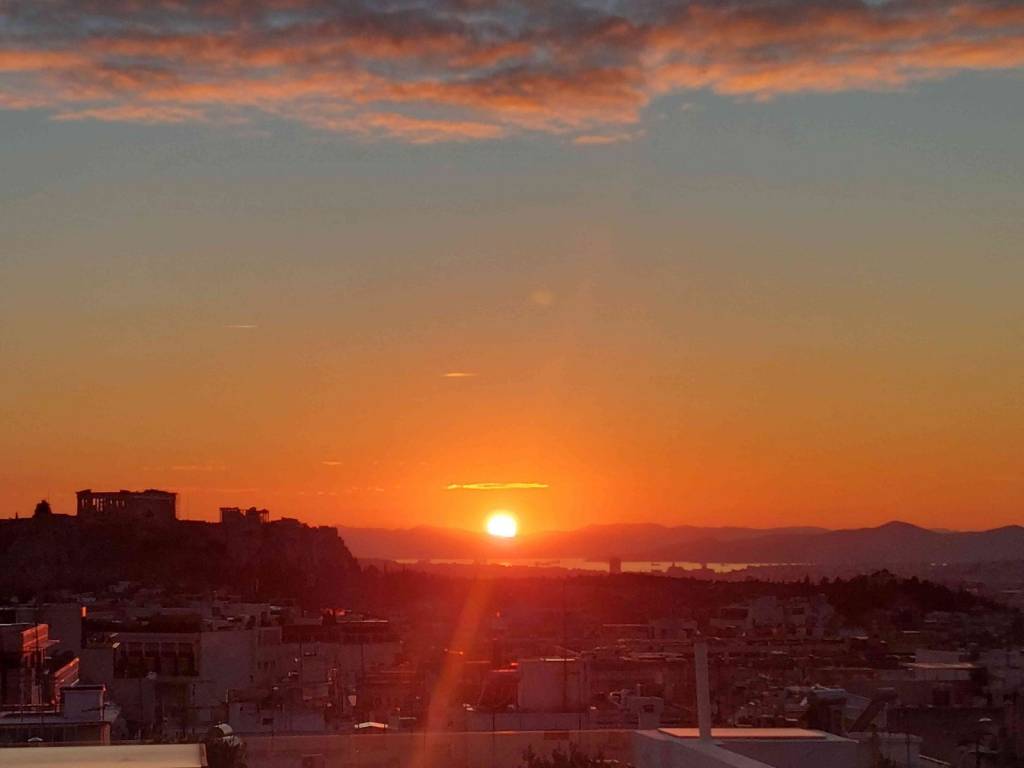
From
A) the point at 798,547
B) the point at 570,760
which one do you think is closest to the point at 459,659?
the point at 570,760

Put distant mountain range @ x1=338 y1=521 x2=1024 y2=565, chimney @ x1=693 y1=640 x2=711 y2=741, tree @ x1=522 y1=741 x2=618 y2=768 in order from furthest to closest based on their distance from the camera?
1. distant mountain range @ x1=338 y1=521 x2=1024 y2=565
2. tree @ x1=522 y1=741 x2=618 y2=768
3. chimney @ x1=693 y1=640 x2=711 y2=741

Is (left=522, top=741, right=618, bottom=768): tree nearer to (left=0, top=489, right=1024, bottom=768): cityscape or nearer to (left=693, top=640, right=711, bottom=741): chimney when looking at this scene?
(left=0, top=489, right=1024, bottom=768): cityscape

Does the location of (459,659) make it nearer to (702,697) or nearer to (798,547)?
(702,697)

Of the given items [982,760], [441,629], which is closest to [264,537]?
[441,629]

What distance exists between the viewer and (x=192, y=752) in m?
7.71

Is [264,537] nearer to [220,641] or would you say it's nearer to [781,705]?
[220,641]

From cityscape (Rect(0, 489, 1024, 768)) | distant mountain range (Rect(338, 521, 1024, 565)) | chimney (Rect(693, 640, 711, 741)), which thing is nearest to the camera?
chimney (Rect(693, 640, 711, 741))

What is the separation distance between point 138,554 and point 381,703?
53249 millimetres

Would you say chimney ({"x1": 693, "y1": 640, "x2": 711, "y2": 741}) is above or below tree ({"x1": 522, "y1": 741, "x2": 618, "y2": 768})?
above

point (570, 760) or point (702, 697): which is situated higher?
point (702, 697)

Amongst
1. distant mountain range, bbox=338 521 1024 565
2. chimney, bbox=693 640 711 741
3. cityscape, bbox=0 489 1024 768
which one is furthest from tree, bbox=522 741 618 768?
distant mountain range, bbox=338 521 1024 565

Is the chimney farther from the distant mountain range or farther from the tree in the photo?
the distant mountain range

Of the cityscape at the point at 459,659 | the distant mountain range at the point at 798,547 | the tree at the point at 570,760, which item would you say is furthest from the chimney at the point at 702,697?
the distant mountain range at the point at 798,547

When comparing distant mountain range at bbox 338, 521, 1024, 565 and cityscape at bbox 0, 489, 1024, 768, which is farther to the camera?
distant mountain range at bbox 338, 521, 1024, 565
